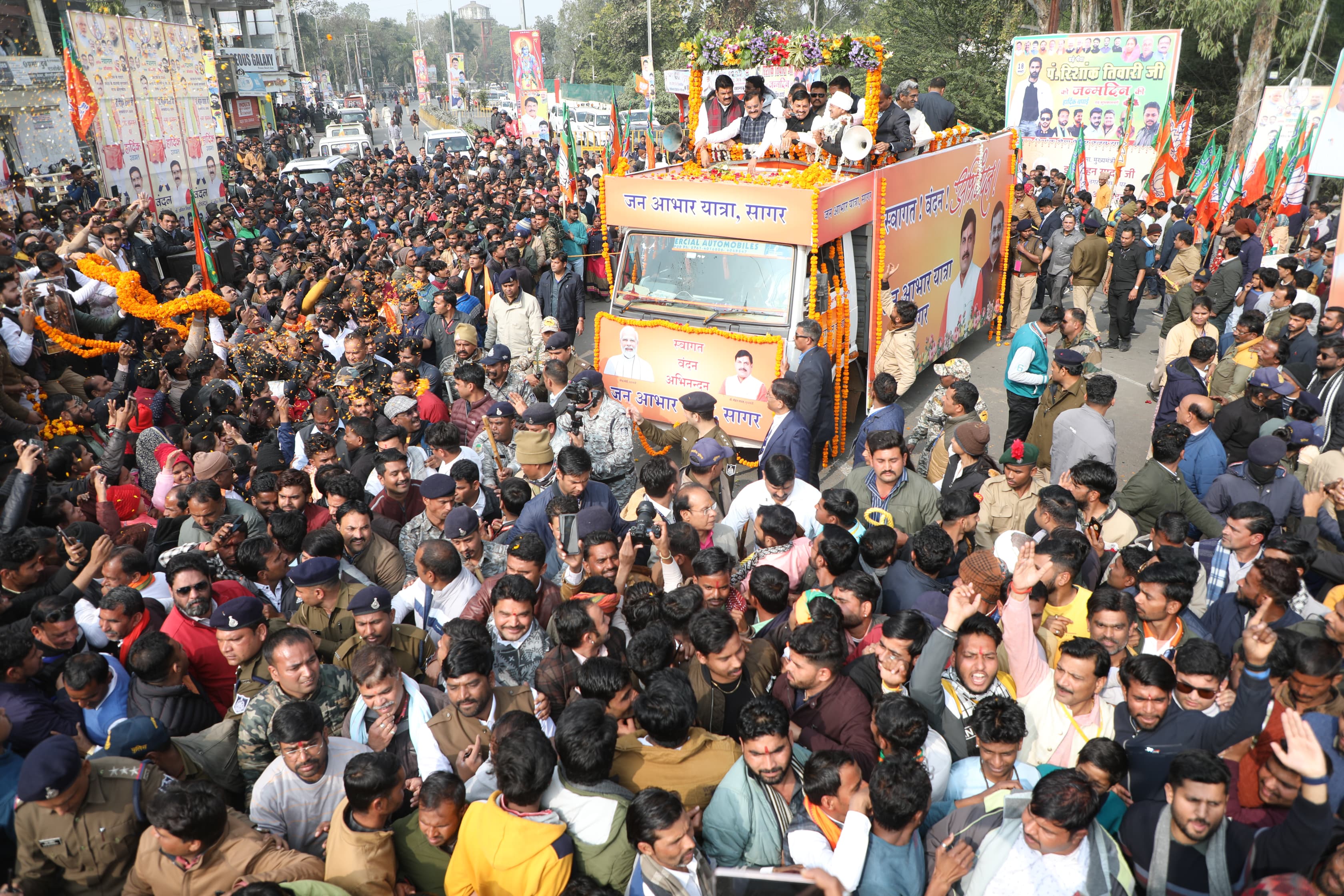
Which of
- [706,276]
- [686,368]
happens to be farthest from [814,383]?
[706,276]

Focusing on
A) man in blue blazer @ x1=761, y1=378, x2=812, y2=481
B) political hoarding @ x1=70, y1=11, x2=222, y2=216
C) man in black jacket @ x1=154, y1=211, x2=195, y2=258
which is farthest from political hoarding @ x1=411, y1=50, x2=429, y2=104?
man in blue blazer @ x1=761, y1=378, x2=812, y2=481

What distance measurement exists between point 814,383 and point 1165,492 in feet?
9.19

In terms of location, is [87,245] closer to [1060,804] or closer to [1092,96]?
[1060,804]

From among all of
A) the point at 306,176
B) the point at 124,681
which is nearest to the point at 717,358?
the point at 124,681

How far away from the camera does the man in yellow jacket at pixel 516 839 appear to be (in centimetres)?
290

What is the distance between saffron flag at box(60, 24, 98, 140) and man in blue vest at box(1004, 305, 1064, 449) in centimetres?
1571

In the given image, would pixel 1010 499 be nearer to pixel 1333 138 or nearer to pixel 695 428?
pixel 695 428

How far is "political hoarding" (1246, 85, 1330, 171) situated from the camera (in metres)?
16.4

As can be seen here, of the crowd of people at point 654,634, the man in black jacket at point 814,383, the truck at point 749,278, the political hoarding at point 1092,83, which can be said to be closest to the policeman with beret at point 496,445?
the crowd of people at point 654,634

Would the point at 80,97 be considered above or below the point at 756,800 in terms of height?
above

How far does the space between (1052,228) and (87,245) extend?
13.3 m

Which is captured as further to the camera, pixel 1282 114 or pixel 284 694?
pixel 1282 114

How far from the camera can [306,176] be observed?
939 inches

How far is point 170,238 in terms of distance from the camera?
1388 centimetres
